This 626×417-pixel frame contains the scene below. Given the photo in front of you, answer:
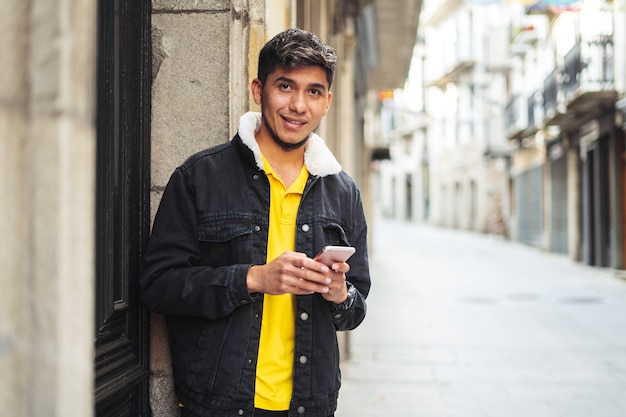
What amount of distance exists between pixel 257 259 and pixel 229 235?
105 mm

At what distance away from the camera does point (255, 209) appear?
6.91 ft

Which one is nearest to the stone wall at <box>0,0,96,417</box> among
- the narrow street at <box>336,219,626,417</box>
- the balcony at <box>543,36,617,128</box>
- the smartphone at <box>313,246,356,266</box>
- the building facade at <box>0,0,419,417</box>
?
the building facade at <box>0,0,419,417</box>

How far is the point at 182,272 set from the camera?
201 centimetres

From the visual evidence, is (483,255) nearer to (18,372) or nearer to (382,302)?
(382,302)

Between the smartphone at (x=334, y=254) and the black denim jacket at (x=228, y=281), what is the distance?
0.25 meters

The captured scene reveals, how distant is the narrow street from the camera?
208 inches

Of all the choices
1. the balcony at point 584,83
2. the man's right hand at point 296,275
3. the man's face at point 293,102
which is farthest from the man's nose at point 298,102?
the balcony at point 584,83

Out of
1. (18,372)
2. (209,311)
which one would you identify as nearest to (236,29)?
(209,311)

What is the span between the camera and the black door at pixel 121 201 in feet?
6.91

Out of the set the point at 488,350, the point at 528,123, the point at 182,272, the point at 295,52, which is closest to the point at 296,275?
the point at 182,272

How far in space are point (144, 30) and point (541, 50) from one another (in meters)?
24.8

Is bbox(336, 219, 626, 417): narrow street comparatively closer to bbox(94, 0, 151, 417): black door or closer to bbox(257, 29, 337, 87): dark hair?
bbox(94, 0, 151, 417): black door

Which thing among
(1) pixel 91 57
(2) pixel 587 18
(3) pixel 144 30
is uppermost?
(2) pixel 587 18

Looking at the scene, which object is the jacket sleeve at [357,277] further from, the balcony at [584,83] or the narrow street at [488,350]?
the balcony at [584,83]
